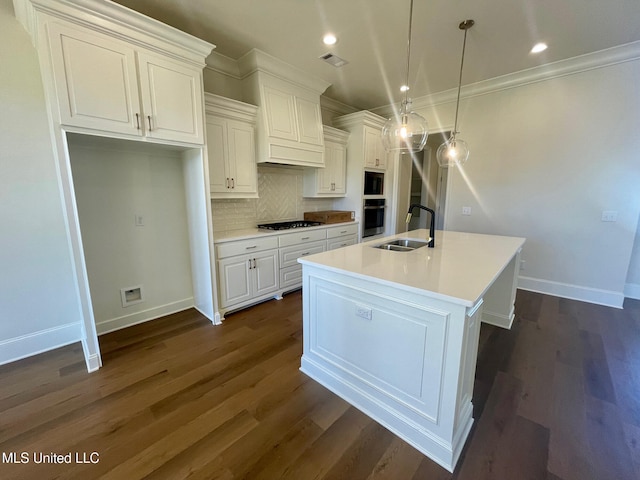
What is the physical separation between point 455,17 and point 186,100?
7.83 ft

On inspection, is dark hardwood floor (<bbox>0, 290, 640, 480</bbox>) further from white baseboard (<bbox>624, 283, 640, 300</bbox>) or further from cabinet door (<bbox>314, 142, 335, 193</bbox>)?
cabinet door (<bbox>314, 142, 335, 193</bbox>)

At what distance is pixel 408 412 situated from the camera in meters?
1.48

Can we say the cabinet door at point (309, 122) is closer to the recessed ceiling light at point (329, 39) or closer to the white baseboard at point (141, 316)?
the recessed ceiling light at point (329, 39)

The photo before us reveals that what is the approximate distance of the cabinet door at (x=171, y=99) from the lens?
209 cm

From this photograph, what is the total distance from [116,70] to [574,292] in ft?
17.2

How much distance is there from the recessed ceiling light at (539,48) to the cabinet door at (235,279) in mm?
3711

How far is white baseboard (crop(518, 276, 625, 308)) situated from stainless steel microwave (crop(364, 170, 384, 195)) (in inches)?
94.6

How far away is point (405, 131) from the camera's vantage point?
6.98ft

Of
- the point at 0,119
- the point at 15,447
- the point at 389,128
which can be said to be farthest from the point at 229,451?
the point at 0,119

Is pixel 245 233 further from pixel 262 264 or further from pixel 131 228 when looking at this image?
pixel 131 228

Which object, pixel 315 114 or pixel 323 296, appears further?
pixel 315 114

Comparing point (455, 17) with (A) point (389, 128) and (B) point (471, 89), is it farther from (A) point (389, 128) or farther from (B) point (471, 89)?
(B) point (471, 89)

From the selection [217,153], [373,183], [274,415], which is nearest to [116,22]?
[217,153]

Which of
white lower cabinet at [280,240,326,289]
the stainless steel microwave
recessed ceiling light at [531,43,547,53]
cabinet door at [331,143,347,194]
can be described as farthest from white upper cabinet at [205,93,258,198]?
recessed ceiling light at [531,43,547,53]
